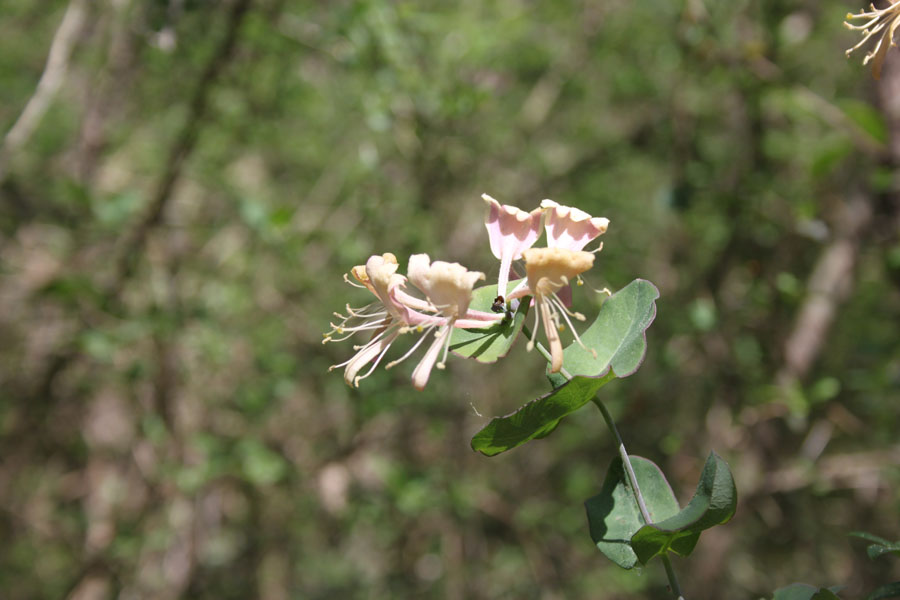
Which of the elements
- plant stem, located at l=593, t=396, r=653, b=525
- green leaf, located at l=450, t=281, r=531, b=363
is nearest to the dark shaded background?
green leaf, located at l=450, t=281, r=531, b=363

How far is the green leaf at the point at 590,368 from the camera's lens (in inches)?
23.9

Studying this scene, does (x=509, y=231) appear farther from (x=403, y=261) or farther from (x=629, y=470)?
(x=403, y=261)

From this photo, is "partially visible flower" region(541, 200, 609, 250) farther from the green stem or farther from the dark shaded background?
the dark shaded background

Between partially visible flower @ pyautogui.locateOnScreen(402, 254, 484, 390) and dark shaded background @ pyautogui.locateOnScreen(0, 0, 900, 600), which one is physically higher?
partially visible flower @ pyautogui.locateOnScreen(402, 254, 484, 390)

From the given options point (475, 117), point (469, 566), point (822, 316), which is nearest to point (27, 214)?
point (475, 117)

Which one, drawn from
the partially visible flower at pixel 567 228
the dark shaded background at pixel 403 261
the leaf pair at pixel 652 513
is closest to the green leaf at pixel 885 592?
the leaf pair at pixel 652 513

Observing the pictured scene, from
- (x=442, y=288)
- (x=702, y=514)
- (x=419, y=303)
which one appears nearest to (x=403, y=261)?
(x=419, y=303)

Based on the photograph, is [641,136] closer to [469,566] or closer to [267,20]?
[267,20]

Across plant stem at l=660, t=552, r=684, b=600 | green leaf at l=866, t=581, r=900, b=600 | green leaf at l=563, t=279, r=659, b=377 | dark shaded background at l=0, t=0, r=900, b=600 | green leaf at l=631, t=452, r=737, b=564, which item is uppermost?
green leaf at l=563, t=279, r=659, b=377

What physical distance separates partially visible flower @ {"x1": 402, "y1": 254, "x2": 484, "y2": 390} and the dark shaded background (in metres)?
0.94

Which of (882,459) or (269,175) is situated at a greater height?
(882,459)

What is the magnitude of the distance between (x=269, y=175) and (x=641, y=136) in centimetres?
187

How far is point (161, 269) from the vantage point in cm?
232

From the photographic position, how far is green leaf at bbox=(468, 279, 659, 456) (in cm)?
61
